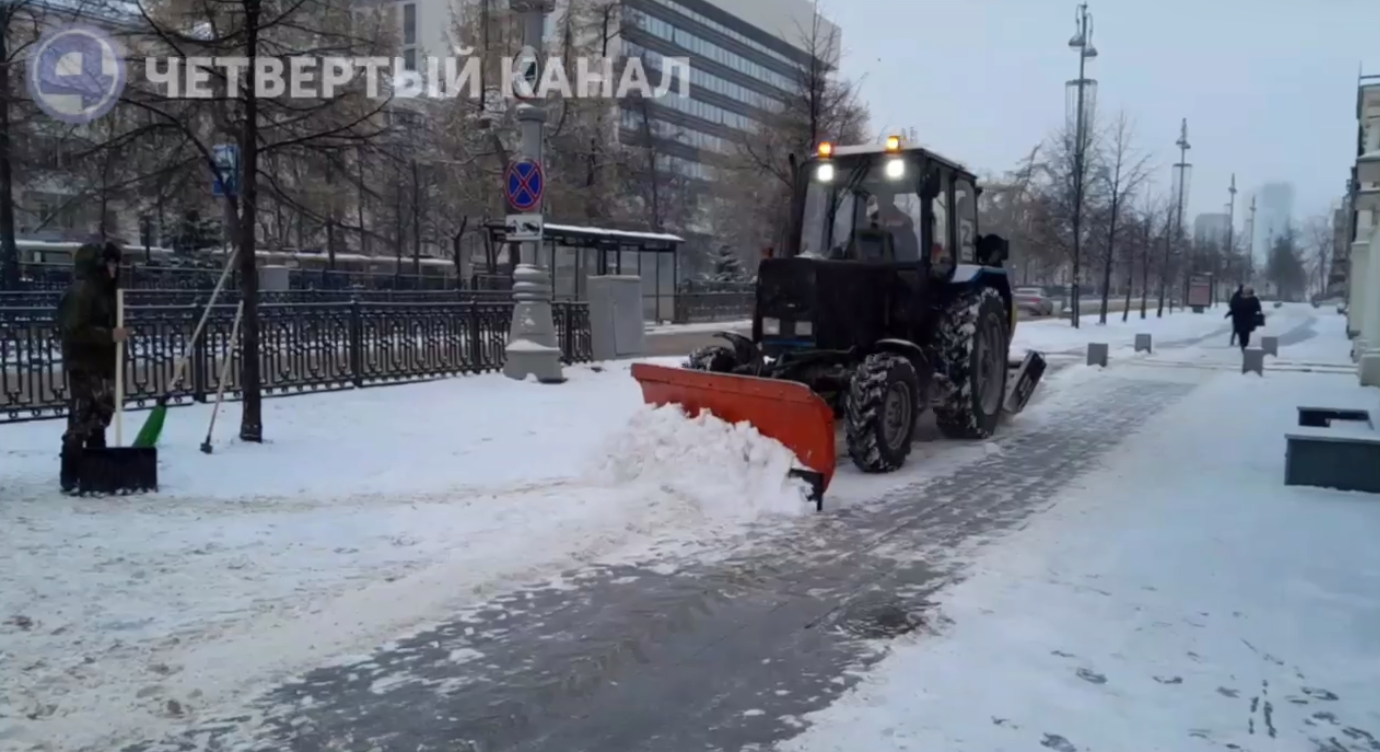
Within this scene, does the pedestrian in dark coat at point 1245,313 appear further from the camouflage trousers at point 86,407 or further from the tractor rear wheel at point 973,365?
the camouflage trousers at point 86,407

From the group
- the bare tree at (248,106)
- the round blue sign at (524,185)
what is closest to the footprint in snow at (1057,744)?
the bare tree at (248,106)

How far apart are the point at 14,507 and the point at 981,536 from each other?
6.90 m

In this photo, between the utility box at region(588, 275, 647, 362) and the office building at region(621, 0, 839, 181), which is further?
the office building at region(621, 0, 839, 181)

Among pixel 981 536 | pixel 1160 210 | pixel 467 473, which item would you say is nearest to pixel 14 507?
pixel 467 473

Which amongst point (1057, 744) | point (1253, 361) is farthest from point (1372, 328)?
point (1057, 744)

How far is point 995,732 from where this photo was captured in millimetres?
4332

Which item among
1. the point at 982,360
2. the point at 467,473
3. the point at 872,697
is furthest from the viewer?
the point at 982,360

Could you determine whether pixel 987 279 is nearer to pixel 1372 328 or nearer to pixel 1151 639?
pixel 1151 639

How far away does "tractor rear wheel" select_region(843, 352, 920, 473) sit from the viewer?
9.22m

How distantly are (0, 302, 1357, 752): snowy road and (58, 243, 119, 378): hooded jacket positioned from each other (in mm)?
1085

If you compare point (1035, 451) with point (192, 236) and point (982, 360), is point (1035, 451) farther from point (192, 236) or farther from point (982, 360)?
point (192, 236)

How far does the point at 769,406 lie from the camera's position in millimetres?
8633

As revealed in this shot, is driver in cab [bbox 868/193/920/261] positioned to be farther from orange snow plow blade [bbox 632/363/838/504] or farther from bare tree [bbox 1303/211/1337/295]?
bare tree [bbox 1303/211/1337/295]

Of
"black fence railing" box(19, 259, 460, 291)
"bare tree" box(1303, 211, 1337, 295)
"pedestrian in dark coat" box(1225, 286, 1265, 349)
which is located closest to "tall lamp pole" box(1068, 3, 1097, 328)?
"pedestrian in dark coat" box(1225, 286, 1265, 349)
